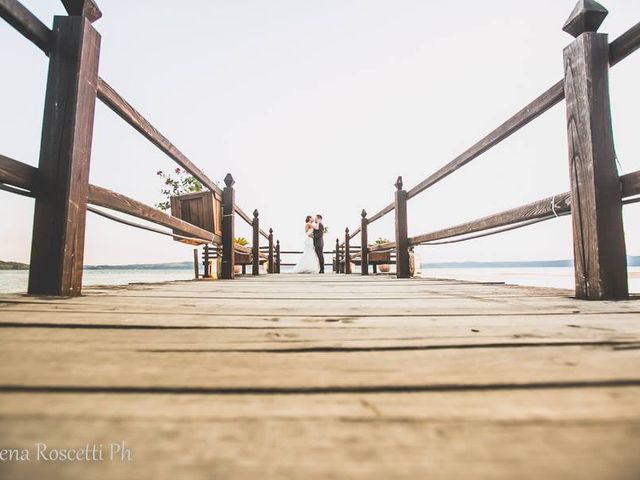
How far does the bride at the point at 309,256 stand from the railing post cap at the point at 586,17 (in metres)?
8.65

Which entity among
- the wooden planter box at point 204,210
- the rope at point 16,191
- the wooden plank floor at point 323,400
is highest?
the wooden planter box at point 204,210

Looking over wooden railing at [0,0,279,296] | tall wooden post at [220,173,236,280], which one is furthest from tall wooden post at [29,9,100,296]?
tall wooden post at [220,173,236,280]

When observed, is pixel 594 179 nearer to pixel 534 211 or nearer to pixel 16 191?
pixel 534 211

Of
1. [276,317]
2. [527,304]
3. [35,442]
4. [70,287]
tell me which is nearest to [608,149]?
[527,304]

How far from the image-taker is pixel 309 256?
10.4m

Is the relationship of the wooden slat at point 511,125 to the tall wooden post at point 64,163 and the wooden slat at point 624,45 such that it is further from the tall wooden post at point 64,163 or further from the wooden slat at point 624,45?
the tall wooden post at point 64,163

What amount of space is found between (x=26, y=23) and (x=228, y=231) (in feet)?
10.4

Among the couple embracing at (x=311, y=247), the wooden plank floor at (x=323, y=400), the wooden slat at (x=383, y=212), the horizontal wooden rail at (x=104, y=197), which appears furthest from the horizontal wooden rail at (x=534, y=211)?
the couple embracing at (x=311, y=247)

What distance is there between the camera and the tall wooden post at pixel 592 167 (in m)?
1.67

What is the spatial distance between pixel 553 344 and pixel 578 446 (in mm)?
507

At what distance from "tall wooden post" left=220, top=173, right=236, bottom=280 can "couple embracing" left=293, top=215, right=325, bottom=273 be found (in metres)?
5.71

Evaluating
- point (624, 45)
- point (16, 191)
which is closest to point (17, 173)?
point (16, 191)

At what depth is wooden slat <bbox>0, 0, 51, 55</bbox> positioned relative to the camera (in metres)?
1.41

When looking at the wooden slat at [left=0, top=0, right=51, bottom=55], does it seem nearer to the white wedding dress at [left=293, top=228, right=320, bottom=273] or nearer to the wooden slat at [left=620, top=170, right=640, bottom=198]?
the wooden slat at [left=620, top=170, right=640, bottom=198]
